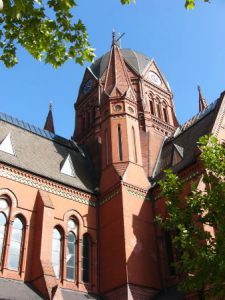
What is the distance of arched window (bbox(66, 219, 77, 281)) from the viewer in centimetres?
1997

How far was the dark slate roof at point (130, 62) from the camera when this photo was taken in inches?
1414

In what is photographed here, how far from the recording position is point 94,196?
76.2 ft

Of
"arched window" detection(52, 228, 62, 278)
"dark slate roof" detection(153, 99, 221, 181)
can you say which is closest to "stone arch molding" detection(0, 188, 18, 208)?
"arched window" detection(52, 228, 62, 278)

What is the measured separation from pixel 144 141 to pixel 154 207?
7.35 m

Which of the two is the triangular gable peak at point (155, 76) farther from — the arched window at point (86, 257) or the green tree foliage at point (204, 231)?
the green tree foliage at point (204, 231)

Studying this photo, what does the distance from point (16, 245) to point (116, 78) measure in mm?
14936

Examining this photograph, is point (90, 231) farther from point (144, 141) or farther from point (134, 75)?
point (134, 75)

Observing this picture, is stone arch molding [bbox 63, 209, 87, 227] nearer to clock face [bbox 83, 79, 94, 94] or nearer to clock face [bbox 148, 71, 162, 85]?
clock face [bbox 83, 79, 94, 94]

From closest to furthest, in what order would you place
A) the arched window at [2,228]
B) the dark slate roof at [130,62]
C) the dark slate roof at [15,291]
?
the dark slate roof at [15,291]
the arched window at [2,228]
the dark slate roof at [130,62]

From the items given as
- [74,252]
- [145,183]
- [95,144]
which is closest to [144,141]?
[95,144]

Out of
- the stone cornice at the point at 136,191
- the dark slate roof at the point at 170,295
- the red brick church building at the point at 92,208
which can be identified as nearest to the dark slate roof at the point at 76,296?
the red brick church building at the point at 92,208

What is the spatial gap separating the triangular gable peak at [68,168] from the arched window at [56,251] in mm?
4173

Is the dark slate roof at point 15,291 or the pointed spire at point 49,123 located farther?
the pointed spire at point 49,123

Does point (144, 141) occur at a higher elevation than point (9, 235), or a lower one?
higher
